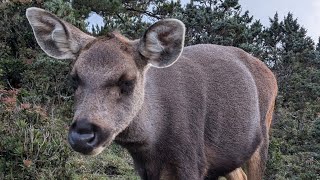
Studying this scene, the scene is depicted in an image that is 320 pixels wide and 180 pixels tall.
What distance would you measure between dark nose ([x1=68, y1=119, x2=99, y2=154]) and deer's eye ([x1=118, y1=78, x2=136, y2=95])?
2.22ft

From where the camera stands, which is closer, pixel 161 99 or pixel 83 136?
pixel 83 136

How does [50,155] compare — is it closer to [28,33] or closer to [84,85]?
[84,85]

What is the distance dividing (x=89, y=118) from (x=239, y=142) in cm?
307

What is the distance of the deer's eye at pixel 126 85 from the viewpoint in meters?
5.72

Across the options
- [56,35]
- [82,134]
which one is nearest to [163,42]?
[56,35]

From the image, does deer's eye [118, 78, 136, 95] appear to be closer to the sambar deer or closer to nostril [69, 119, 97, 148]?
the sambar deer

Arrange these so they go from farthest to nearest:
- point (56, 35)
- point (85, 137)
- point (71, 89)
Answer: point (71, 89), point (56, 35), point (85, 137)

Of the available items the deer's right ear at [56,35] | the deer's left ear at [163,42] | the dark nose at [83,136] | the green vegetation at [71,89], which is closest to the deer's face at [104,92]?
the dark nose at [83,136]

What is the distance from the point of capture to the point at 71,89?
14.5 metres

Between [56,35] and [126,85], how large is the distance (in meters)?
0.99

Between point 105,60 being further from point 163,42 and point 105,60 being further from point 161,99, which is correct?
point 161,99

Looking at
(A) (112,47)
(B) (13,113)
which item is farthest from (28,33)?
(A) (112,47)

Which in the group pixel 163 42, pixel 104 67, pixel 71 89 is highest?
pixel 163 42

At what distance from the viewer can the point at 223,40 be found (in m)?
21.2
